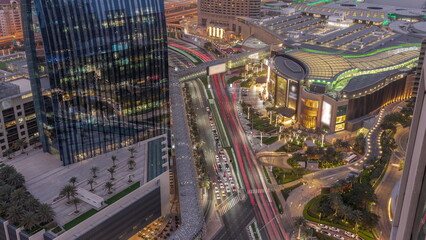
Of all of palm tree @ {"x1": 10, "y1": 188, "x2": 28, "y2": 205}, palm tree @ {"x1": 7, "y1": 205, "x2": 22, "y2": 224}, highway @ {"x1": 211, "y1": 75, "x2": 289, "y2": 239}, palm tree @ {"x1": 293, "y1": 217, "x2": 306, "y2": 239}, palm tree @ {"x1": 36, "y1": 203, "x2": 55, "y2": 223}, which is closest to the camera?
palm tree @ {"x1": 36, "y1": 203, "x2": 55, "y2": 223}

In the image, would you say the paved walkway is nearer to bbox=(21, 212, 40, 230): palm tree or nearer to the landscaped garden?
the landscaped garden

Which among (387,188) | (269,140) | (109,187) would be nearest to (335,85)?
(269,140)

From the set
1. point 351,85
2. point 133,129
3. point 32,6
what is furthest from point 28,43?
point 351,85

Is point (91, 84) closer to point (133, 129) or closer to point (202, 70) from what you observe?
point (133, 129)

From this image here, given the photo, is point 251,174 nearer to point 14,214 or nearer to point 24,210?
point 24,210

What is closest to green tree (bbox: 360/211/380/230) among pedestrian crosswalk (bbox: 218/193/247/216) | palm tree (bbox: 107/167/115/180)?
pedestrian crosswalk (bbox: 218/193/247/216)

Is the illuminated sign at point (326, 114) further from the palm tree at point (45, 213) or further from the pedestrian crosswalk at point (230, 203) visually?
the palm tree at point (45, 213)

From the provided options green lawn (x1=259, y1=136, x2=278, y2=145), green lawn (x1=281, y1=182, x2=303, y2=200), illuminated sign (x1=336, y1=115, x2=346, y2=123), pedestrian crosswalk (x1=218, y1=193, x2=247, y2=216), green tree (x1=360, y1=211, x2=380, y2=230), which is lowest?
pedestrian crosswalk (x1=218, y1=193, x2=247, y2=216)
